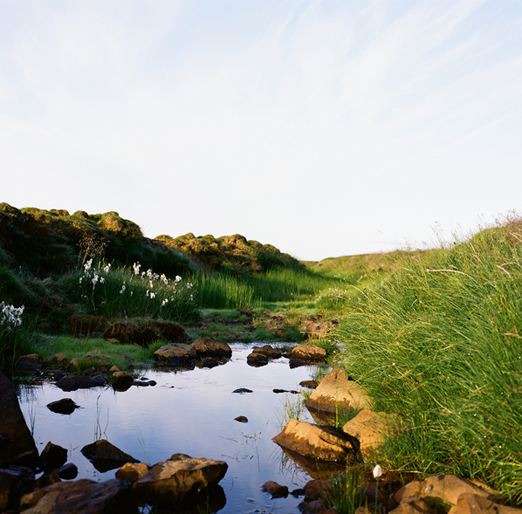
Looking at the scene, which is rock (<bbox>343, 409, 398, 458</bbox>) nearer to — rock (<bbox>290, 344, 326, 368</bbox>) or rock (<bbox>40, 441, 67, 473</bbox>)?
rock (<bbox>40, 441, 67, 473</bbox>)

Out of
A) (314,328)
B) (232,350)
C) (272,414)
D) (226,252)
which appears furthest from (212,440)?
(226,252)

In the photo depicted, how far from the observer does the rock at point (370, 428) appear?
3.55 meters

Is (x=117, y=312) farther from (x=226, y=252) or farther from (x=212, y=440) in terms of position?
(x=226, y=252)

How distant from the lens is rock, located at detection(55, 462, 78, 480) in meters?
3.04

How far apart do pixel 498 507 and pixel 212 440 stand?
219 centimetres

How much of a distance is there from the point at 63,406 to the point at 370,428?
9.86 feet

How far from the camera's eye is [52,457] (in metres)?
3.27

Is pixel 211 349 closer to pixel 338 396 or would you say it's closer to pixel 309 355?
pixel 309 355

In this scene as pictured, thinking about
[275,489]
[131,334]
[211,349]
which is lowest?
[275,489]

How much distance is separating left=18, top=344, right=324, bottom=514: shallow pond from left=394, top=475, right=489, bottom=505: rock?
713mm

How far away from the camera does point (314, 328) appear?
9.88m

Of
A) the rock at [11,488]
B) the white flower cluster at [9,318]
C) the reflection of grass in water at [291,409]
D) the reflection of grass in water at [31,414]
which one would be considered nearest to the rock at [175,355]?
the white flower cluster at [9,318]

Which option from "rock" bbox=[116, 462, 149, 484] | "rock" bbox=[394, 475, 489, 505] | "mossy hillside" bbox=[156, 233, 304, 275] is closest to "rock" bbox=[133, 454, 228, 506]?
"rock" bbox=[116, 462, 149, 484]

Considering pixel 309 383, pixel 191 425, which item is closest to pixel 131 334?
pixel 309 383
